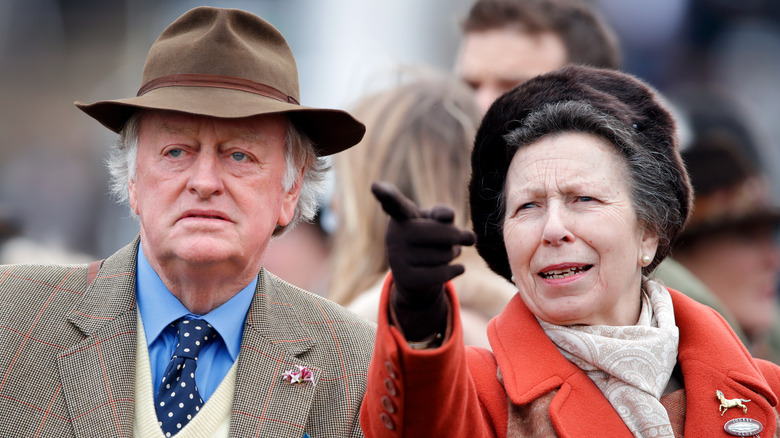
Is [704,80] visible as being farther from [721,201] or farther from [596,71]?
[596,71]

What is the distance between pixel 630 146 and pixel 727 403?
967mm

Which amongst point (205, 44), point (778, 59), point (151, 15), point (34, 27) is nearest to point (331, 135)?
point (205, 44)

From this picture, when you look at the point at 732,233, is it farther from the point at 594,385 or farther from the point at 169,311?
the point at 169,311

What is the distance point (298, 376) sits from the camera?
3.68 m

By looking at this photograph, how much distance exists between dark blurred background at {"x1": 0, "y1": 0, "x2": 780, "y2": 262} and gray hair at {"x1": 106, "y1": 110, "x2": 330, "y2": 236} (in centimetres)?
560

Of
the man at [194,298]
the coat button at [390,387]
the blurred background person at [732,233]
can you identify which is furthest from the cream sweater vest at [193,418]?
the blurred background person at [732,233]

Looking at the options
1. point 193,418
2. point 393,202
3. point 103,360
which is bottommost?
point 193,418

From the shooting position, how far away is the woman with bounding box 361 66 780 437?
11.0 feet

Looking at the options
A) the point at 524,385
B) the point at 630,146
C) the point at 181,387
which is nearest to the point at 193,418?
the point at 181,387

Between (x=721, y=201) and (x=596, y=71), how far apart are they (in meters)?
2.89

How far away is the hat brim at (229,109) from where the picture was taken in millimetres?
3555

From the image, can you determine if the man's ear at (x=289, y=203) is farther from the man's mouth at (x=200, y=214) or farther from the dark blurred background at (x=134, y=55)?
the dark blurred background at (x=134, y=55)

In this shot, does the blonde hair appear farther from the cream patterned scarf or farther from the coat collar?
the cream patterned scarf

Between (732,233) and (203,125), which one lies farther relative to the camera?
(732,233)
